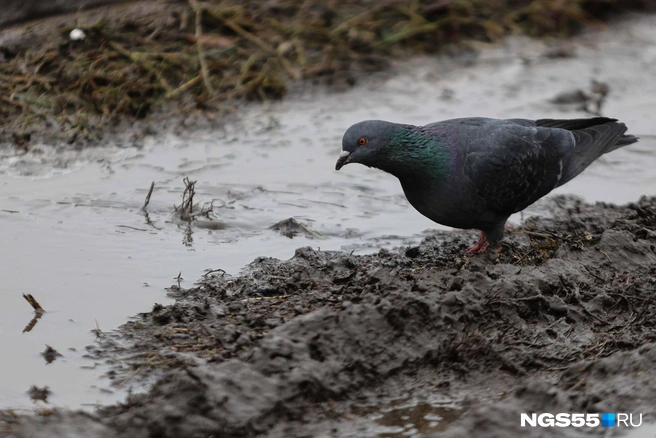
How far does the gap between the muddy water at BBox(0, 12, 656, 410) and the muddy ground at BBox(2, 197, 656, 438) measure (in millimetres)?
246

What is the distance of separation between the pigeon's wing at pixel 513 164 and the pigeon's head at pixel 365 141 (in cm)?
55

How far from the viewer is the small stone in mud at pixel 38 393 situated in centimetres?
412

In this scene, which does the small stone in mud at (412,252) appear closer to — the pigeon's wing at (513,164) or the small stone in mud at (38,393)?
the pigeon's wing at (513,164)

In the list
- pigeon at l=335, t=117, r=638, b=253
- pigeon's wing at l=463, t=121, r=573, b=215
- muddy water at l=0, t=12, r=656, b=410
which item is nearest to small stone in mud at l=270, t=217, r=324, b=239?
muddy water at l=0, t=12, r=656, b=410

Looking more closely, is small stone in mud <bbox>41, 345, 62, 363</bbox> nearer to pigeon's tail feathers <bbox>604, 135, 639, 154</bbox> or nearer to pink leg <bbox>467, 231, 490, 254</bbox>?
pink leg <bbox>467, 231, 490, 254</bbox>

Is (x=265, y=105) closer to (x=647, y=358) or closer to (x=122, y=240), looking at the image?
(x=122, y=240)

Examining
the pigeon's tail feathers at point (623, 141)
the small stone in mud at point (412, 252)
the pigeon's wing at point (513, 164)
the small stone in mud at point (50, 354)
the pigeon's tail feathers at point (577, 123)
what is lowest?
the small stone in mud at point (50, 354)

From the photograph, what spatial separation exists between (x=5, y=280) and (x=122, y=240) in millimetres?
970

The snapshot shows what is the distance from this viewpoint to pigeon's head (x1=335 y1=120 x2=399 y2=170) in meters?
5.82

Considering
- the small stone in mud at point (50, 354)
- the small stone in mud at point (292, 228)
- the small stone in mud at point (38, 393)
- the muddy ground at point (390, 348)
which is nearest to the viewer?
the muddy ground at point (390, 348)

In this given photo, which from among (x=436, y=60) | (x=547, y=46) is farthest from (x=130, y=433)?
(x=547, y=46)

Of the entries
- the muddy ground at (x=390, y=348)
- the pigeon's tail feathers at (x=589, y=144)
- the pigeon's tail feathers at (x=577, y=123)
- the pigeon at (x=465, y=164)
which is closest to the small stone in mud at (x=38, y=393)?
the muddy ground at (x=390, y=348)

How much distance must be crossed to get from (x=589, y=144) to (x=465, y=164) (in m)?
1.29

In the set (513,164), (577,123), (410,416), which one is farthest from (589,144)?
(410,416)
